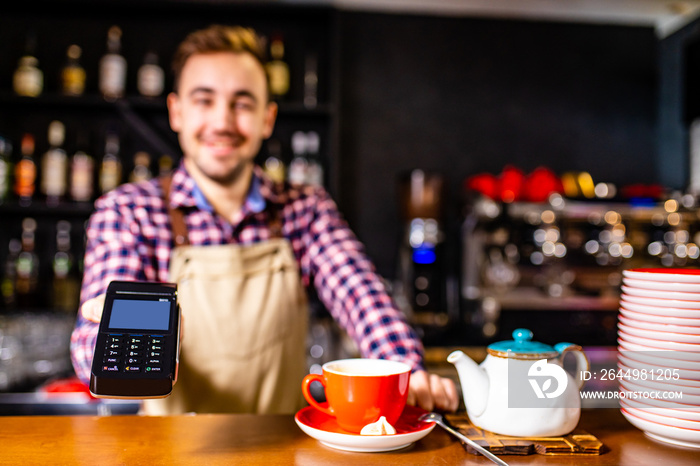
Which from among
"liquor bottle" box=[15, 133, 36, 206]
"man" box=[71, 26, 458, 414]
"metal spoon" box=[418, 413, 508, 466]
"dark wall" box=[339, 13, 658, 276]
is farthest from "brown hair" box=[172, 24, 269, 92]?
"dark wall" box=[339, 13, 658, 276]

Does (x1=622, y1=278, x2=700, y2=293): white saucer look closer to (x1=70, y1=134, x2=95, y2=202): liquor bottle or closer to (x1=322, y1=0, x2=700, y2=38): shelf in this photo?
(x1=70, y1=134, x2=95, y2=202): liquor bottle

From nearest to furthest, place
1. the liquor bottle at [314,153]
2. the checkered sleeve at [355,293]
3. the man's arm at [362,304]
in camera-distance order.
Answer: the man's arm at [362,304]
the checkered sleeve at [355,293]
the liquor bottle at [314,153]

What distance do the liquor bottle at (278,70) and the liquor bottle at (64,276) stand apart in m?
1.20

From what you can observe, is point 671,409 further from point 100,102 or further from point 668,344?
point 100,102

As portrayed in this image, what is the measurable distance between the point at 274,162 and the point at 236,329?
1641mm

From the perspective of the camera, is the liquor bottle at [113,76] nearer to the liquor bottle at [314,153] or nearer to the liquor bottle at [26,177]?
the liquor bottle at [26,177]

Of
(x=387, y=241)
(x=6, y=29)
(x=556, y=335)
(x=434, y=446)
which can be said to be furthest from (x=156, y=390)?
(x=6, y=29)

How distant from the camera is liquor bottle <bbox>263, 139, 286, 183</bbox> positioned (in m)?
2.75

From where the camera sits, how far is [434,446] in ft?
2.45

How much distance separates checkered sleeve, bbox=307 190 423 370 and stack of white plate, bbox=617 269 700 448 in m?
0.39

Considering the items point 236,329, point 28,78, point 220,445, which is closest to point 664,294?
point 220,445

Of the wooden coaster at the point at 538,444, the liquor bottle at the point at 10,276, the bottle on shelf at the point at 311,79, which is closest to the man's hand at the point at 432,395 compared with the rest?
the wooden coaster at the point at 538,444

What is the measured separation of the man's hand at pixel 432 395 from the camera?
2.88 feet

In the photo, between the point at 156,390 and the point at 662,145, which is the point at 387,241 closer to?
the point at 662,145
